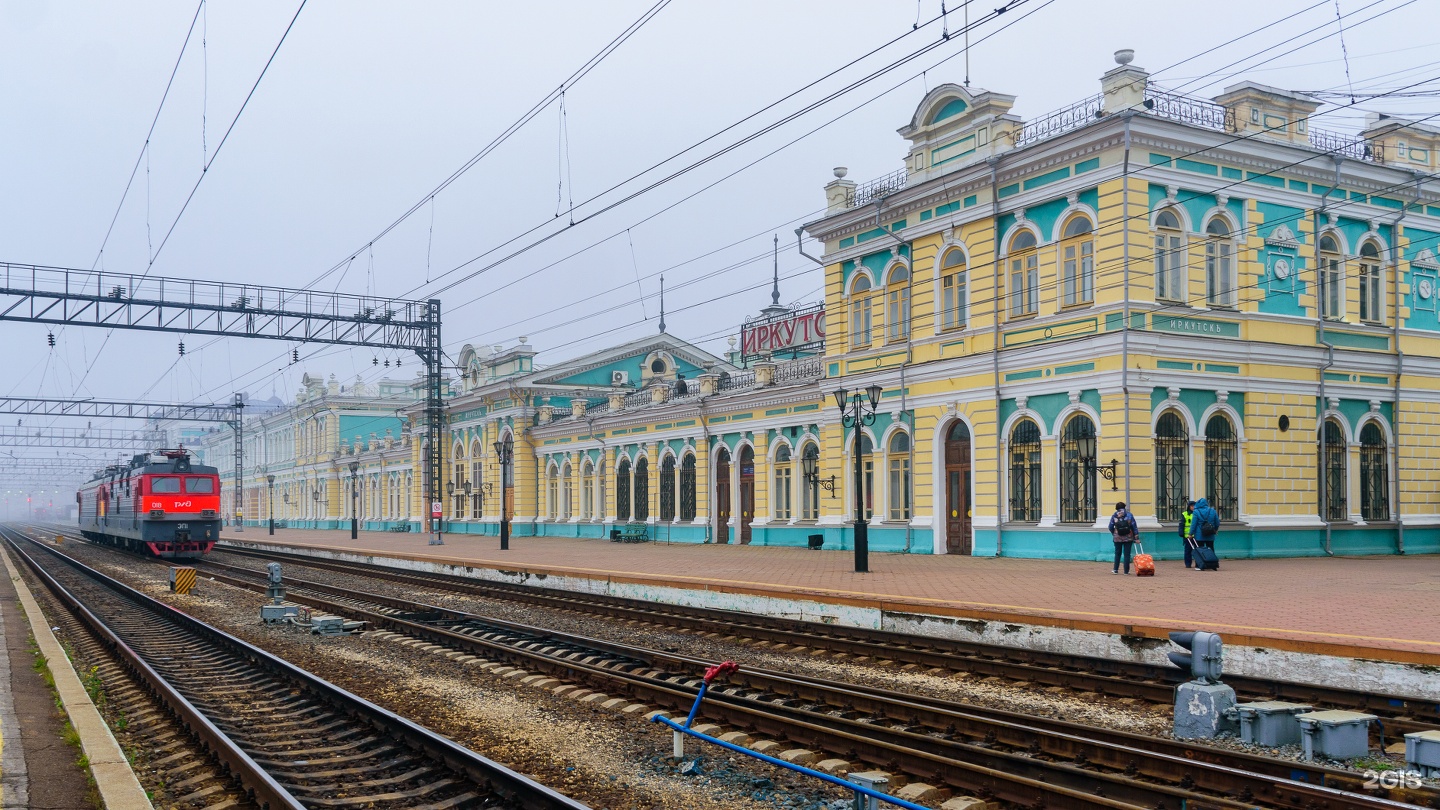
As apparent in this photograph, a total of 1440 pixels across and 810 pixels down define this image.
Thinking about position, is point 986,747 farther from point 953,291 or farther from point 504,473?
point 504,473

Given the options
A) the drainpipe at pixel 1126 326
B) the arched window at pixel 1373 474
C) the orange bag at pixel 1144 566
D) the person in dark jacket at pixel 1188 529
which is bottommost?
the orange bag at pixel 1144 566

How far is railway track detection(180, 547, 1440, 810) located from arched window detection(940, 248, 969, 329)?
16421 mm

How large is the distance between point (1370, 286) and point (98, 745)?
2791 centimetres

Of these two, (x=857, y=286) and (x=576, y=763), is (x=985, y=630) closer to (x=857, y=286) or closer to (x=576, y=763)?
(x=576, y=763)

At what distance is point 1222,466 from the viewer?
24.2 metres

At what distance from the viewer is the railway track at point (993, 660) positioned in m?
9.88

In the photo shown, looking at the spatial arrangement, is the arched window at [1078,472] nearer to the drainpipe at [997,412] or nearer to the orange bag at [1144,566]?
the drainpipe at [997,412]

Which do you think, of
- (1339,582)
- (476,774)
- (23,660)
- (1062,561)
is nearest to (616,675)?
(476,774)

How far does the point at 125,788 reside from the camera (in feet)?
24.0

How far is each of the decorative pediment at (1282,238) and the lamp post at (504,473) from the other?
863 inches

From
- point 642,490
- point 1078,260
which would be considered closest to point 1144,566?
point 1078,260

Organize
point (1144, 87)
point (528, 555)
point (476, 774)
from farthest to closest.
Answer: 1. point (528, 555)
2. point (1144, 87)
3. point (476, 774)

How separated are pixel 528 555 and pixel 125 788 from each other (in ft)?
84.8

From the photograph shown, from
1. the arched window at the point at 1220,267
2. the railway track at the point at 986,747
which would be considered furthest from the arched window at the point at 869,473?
the railway track at the point at 986,747
